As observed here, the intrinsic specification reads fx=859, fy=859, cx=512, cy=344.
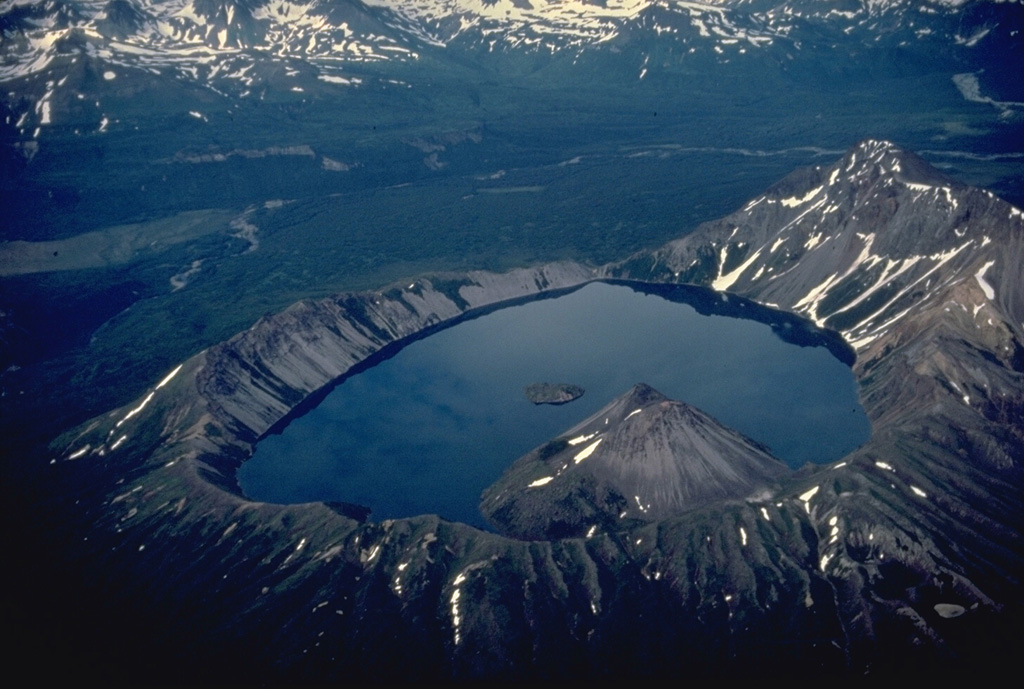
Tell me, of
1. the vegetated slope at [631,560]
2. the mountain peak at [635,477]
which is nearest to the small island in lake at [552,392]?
the mountain peak at [635,477]

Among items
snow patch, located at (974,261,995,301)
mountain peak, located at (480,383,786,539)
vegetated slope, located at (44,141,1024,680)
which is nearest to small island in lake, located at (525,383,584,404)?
mountain peak, located at (480,383,786,539)

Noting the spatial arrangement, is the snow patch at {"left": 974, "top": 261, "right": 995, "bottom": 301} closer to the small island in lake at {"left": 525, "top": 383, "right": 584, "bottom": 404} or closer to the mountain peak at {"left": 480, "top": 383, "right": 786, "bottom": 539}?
the mountain peak at {"left": 480, "top": 383, "right": 786, "bottom": 539}

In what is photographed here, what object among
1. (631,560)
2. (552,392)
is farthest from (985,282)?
(631,560)

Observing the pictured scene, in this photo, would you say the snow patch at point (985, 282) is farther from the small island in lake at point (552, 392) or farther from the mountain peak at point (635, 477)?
the small island in lake at point (552, 392)

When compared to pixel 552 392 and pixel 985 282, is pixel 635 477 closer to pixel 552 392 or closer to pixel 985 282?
pixel 552 392

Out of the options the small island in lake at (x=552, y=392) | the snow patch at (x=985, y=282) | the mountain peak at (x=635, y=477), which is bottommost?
the small island in lake at (x=552, y=392)

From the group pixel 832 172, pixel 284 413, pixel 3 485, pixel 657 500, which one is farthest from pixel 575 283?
pixel 3 485
